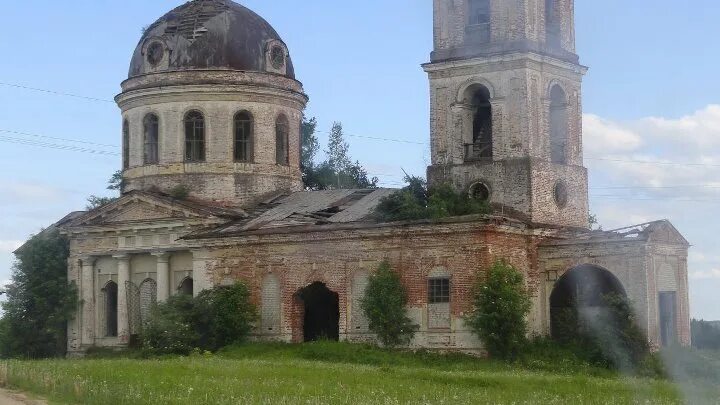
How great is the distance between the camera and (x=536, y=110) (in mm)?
34469

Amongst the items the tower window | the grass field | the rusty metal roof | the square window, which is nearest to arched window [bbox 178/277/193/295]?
the rusty metal roof

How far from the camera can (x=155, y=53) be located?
41500 millimetres

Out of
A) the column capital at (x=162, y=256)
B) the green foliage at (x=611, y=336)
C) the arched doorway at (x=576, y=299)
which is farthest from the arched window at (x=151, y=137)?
the green foliage at (x=611, y=336)

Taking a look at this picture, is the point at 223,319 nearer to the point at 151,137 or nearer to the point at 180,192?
the point at 180,192

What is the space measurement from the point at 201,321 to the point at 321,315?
3809 mm

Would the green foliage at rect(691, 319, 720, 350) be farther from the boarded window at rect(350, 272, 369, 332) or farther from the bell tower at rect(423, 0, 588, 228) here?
the boarded window at rect(350, 272, 369, 332)

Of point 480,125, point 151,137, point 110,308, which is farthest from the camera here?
point 151,137

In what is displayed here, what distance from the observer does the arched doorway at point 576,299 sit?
32875 millimetres

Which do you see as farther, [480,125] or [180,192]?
[180,192]

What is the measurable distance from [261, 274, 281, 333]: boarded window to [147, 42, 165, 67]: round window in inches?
375

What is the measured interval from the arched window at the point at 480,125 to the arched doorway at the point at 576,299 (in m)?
4.29

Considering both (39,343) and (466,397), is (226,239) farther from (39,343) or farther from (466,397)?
(466,397)

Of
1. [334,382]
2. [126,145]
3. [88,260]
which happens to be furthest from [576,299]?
[126,145]

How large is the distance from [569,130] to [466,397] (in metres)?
15.5
